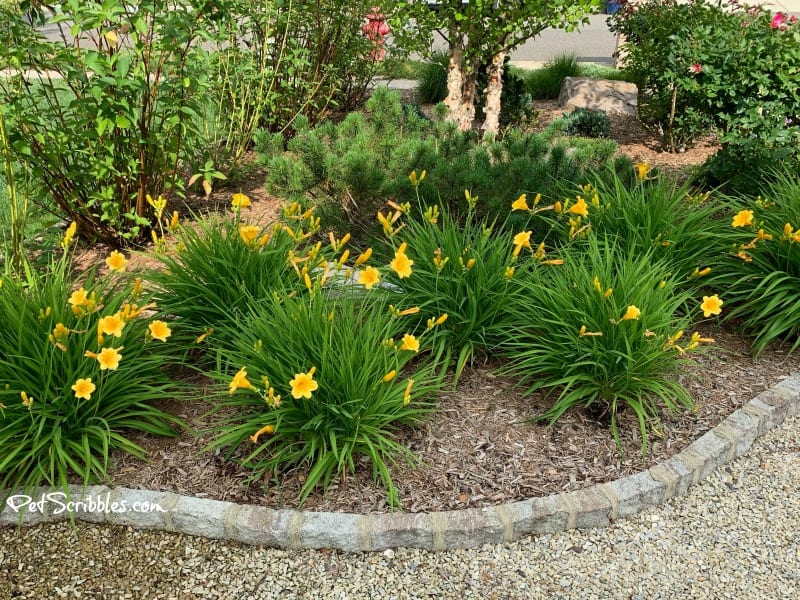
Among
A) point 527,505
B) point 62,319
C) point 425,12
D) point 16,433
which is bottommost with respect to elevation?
point 527,505

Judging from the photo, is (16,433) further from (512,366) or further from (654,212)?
(654,212)

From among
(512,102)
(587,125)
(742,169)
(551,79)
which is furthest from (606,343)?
(551,79)

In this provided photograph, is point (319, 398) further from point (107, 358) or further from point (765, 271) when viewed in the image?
point (765, 271)

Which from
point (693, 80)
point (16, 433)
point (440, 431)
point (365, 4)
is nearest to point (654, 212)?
point (440, 431)

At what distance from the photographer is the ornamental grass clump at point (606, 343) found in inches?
108

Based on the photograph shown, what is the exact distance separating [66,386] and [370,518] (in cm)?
115

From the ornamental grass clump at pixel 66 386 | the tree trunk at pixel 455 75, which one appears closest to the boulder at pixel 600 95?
the tree trunk at pixel 455 75

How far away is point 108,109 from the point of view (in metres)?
3.55

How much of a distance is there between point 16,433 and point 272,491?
3.00 ft

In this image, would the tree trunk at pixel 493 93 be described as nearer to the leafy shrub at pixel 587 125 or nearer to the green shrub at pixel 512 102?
the green shrub at pixel 512 102

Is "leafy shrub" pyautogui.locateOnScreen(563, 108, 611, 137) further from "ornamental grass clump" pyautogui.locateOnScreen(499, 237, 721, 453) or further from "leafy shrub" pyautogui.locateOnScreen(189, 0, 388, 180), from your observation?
"ornamental grass clump" pyautogui.locateOnScreen(499, 237, 721, 453)

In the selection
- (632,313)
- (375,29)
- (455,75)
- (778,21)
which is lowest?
(632,313)

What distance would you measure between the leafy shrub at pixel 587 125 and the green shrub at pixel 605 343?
3.71 meters

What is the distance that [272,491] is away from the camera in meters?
2.54
